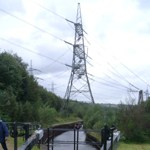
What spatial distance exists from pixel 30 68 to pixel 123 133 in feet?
124

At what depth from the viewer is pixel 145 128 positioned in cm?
1460

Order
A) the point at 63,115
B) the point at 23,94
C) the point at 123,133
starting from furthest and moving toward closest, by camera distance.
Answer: the point at 63,115
the point at 23,94
the point at 123,133

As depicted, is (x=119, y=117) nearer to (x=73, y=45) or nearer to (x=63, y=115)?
(x=73, y=45)

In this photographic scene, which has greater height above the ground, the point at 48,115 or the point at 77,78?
the point at 77,78

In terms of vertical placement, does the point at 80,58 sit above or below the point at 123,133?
above

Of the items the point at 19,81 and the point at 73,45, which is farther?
the point at 73,45

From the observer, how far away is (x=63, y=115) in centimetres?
4850

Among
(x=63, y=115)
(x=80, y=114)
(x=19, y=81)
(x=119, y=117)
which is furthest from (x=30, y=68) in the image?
(x=119, y=117)

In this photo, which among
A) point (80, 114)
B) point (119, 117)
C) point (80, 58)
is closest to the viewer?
point (119, 117)

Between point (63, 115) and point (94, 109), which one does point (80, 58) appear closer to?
point (94, 109)

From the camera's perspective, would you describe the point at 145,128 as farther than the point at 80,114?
No

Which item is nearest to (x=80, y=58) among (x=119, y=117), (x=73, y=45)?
(x=73, y=45)

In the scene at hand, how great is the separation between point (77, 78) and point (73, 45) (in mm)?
6064

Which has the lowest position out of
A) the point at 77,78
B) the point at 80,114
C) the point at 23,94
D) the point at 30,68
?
the point at 80,114
